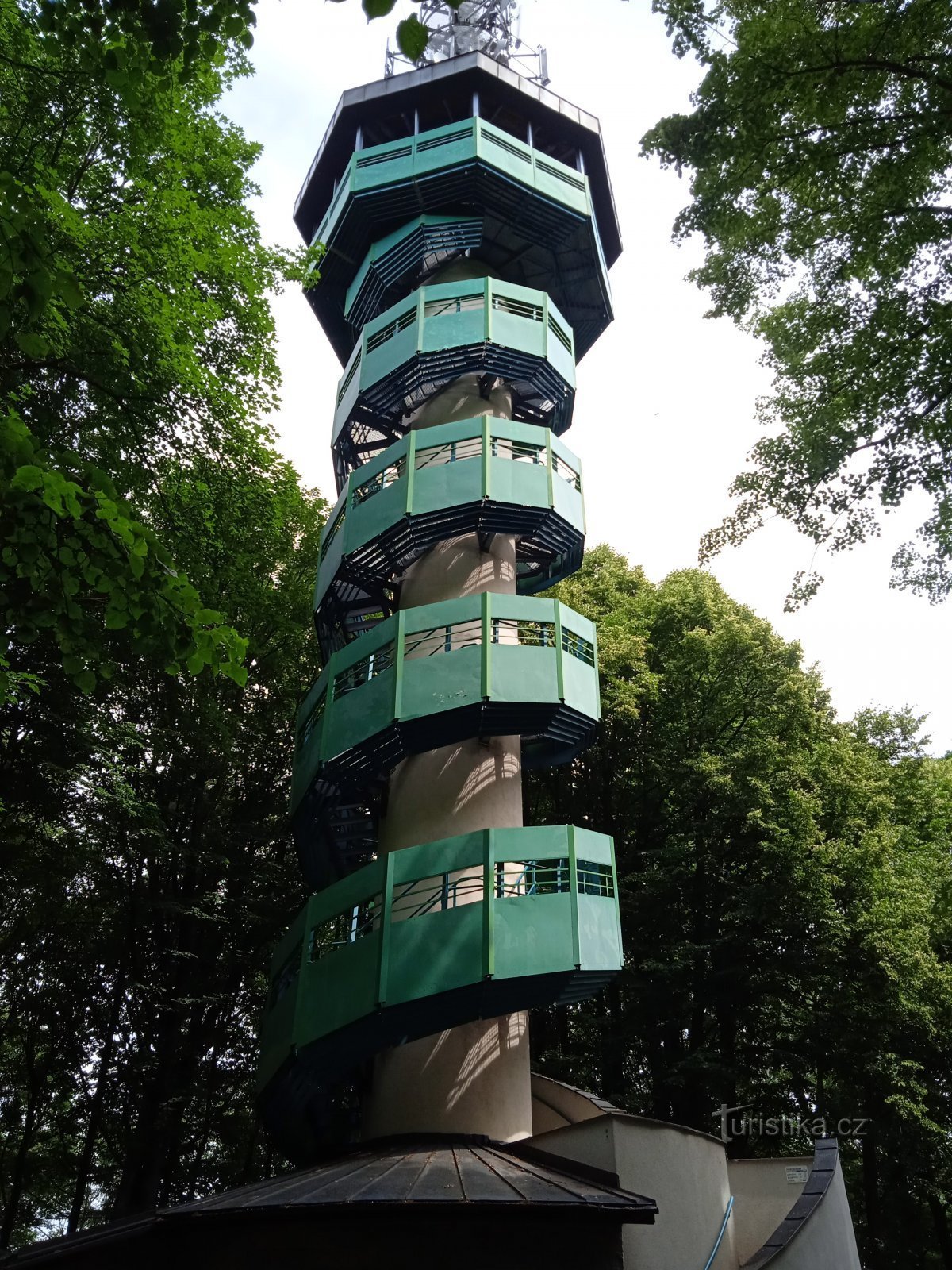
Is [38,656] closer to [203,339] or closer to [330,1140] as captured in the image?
[203,339]

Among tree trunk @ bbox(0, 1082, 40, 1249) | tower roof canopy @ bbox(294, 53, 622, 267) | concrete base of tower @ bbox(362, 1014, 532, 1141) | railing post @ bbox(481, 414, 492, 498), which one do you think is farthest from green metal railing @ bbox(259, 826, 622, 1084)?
tower roof canopy @ bbox(294, 53, 622, 267)

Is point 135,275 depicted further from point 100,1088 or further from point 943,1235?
point 943,1235

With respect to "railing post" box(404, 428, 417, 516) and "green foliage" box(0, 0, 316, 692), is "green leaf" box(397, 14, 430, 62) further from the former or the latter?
"railing post" box(404, 428, 417, 516)

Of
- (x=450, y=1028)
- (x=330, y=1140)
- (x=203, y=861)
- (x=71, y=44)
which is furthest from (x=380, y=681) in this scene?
(x=71, y=44)

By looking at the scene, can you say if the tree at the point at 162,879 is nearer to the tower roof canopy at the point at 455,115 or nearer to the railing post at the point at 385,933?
the railing post at the point at 385,933

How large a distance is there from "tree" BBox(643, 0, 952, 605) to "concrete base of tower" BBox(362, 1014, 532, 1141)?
7565 mm

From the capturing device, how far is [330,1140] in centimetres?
1664

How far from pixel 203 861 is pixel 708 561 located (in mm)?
11841

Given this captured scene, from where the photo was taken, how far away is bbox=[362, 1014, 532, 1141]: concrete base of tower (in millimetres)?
13188

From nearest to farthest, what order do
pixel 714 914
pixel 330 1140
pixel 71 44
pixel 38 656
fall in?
pixel 71 44
pixel 38 656
pixel 330 1140
pixel 714 914

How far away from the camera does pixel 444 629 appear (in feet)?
53.9

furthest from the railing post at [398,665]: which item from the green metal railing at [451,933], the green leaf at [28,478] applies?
the green leaf at [28,478]

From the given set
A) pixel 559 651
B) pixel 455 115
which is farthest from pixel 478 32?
pixel 559 651

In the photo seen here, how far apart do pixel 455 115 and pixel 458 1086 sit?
22055 millimetres
